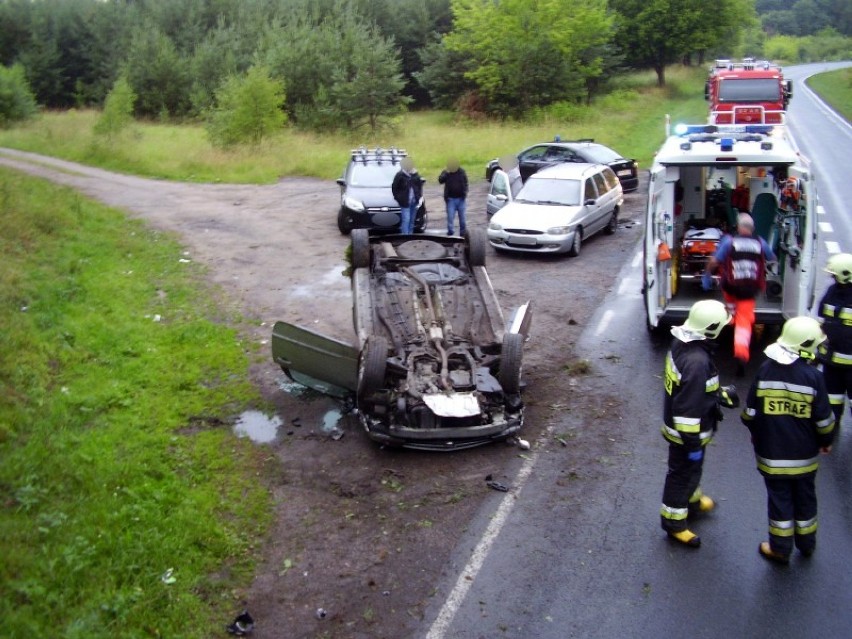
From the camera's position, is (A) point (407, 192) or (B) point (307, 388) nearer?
(B) point (307, 388)

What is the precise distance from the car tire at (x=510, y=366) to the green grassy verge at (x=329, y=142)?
17672mm

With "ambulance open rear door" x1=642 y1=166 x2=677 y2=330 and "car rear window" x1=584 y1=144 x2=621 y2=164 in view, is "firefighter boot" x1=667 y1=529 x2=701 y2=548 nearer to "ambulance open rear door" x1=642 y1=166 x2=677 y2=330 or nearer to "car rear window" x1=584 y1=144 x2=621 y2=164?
"ambulance open rear door" x1=642 y1=166 x2=677 y2=330

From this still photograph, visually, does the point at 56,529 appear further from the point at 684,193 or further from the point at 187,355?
the point at 684,193

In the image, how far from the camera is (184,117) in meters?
45.4

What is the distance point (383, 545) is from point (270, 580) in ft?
2.87

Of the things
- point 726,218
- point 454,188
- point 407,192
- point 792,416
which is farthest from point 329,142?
point 792,416

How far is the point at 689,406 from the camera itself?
570 centimetres

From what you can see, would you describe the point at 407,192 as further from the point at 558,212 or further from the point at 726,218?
the point at 726,218

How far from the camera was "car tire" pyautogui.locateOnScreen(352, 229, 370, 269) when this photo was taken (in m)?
10.2

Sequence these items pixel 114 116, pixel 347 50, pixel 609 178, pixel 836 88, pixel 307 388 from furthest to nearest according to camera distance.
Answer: pixel 836 88 → pixel 347 50 → pixel 114 116 → pixel 609 178 → pixel 307 388

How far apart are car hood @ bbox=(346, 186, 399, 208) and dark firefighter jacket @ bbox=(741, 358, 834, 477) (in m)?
12.1

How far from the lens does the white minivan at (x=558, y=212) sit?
1509cm

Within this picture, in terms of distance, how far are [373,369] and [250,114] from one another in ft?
77.9

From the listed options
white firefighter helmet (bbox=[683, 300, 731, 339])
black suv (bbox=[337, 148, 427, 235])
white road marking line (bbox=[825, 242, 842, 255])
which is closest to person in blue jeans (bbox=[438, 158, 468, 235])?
black suv (bbox=[337, 148, 427, 235])
